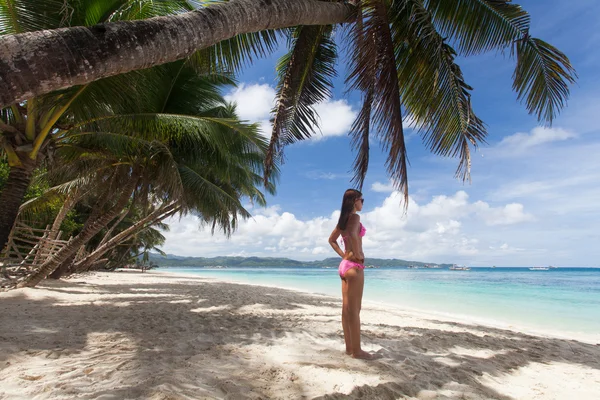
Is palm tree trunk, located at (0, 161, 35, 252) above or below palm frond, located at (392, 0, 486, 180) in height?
below

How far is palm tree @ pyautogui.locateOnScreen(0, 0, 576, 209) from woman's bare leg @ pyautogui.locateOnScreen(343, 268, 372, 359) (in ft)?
5.06

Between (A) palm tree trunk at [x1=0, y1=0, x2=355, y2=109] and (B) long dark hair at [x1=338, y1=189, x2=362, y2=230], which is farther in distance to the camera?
(B) long dark hair at [x1=338, y1=189, x2=362, y2=230]

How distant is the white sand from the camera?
→ 91.8 inches

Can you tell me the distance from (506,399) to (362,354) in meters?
1.12

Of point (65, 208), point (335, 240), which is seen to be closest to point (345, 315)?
point (335, 240)

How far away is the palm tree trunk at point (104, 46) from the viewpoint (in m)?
1.48

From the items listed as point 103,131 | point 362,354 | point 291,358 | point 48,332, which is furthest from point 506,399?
point 103,131

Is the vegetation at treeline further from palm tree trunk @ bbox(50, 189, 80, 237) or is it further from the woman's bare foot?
palm tree trunk @ bbox(50, 189, 80, 237)

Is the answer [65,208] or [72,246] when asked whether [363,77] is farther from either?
[65,208]

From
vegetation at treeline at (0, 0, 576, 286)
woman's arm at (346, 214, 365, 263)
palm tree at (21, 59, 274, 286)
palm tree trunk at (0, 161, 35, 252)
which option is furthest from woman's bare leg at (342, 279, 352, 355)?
palm tree trunk at (0, 161, 35, 252)

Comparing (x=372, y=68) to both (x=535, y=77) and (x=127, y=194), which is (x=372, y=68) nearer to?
(x=535, y=77)

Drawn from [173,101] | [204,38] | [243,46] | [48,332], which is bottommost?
[48,332]

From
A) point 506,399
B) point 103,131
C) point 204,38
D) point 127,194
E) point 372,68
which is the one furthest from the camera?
point 127,194

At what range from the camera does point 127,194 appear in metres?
8.30
